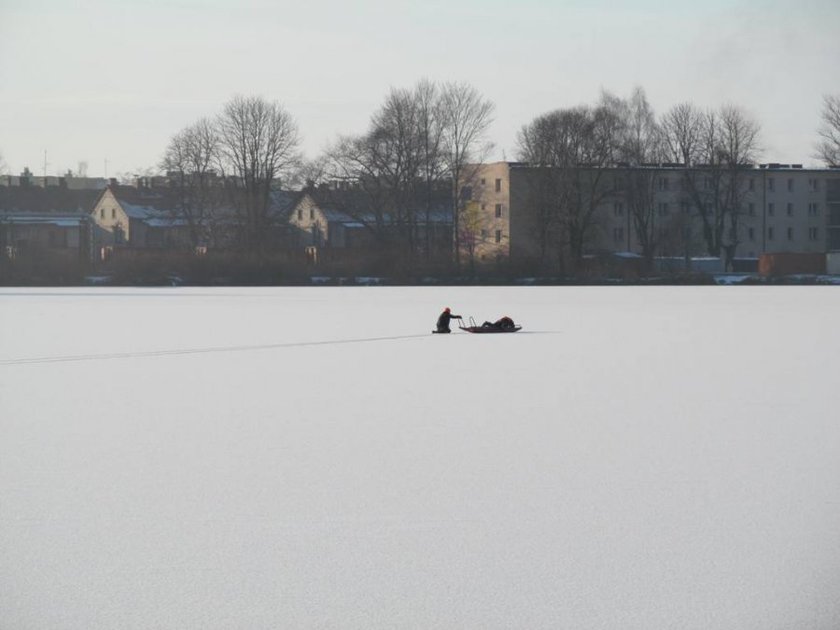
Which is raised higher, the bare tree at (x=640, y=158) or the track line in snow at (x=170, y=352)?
the bare tree at (x=640, y=158)

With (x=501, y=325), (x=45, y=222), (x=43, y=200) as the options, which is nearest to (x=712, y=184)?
(x=45, y=222)

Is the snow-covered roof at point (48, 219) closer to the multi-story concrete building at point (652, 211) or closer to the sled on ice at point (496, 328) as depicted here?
the multi-story concrete building at point (652, 211)

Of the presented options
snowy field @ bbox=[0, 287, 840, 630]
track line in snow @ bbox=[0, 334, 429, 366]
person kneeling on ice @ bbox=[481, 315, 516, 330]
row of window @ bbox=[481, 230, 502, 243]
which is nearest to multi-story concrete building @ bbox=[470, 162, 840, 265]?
row of window @ bbox=[481, 230, 502, 243]

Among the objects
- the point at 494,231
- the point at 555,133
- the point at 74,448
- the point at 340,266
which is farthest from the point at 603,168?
the point at 74,448

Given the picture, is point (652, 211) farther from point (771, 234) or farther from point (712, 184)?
point (771, 234)

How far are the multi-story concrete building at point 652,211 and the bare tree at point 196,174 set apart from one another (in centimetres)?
1707

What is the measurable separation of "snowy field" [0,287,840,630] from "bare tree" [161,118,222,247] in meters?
65.5

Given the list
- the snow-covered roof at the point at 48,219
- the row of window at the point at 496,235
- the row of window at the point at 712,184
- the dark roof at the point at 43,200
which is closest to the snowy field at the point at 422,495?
the row of window at the point at 496,235

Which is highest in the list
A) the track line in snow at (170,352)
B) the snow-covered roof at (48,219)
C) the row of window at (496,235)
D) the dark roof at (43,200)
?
the dark roof at (43,200)

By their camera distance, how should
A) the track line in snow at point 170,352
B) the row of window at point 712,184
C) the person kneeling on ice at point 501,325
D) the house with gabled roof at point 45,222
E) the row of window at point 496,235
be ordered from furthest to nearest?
the row of window at point 712,184, the row of window at point 496,235, the house with gabled roof at point 45,222, the person kneeling on ice at point 501,325, the track line in snow at point 170,352

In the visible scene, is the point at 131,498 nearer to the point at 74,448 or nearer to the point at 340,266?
the point at 74,448

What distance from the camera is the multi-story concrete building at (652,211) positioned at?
76.0m

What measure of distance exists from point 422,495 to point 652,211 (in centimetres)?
8086

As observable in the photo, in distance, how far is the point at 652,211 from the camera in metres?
86.1
